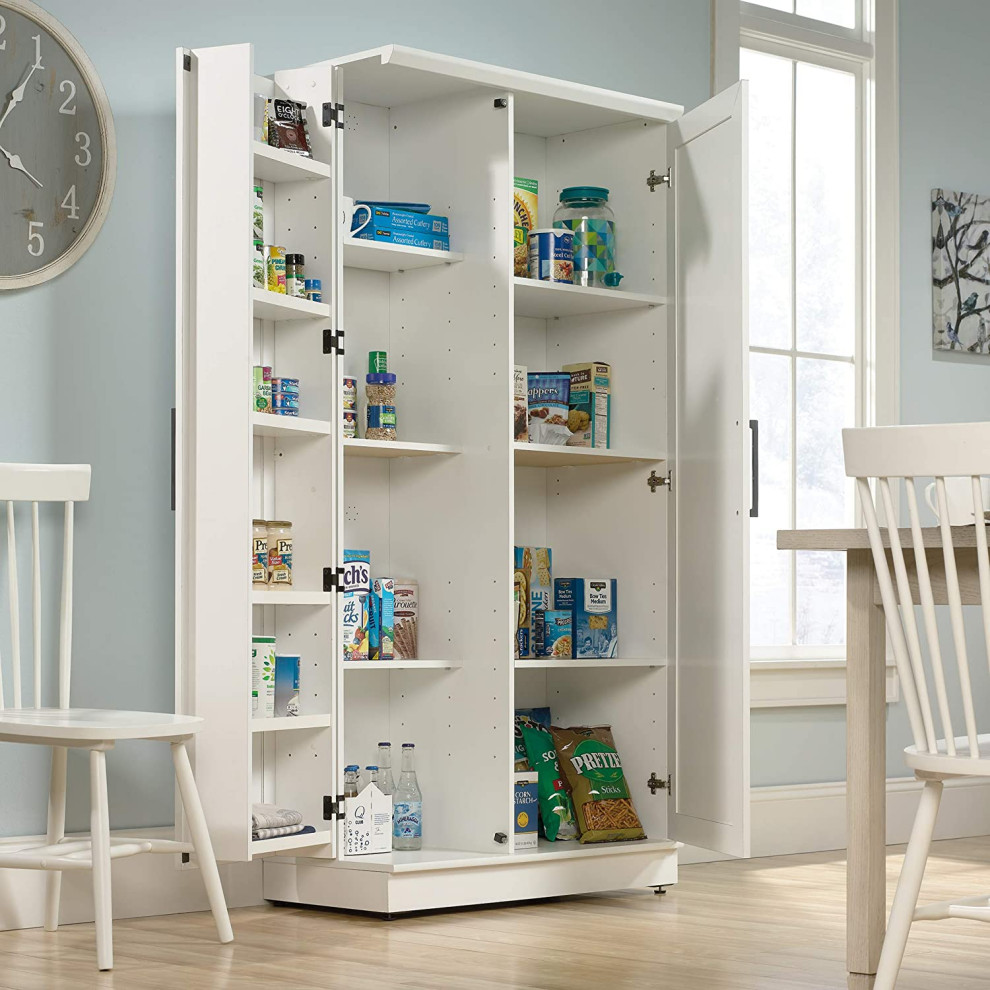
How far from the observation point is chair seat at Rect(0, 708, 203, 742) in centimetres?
260

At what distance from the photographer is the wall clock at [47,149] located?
3160 mm

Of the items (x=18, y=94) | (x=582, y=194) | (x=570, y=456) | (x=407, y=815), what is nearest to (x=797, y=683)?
(x=570, y=456)

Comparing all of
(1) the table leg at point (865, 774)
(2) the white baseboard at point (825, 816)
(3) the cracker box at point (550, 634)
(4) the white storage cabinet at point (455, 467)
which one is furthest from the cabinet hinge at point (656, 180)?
(2) the white baseboard at point (825, 816)

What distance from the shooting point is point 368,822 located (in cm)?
328

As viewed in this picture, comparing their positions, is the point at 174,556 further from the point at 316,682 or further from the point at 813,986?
the point at 813,986

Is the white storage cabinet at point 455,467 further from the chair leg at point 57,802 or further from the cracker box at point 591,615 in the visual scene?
the chair leg at point 57,802

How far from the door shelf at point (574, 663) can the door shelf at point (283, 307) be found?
0.92m

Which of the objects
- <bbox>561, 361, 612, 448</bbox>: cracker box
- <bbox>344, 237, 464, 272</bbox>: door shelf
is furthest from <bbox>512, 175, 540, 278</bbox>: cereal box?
<bbox>561, 361, 612, 448</bbox>: cracker box

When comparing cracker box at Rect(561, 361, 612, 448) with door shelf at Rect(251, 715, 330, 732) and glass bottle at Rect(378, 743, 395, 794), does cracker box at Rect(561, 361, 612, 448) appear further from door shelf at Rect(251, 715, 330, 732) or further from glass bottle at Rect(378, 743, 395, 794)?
door shelf at Rect(251, 715, 330, 732)

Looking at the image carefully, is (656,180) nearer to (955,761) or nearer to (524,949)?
(524,949)

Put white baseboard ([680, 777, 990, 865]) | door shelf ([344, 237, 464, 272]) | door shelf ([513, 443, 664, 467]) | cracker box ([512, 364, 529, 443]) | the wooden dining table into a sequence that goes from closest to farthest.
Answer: the wooden dining table < door shelf ([344, 237, 464, 272]) < door shelf ([513, 443, 664, 467]) < cracker box ([512, 364, 529, 443]) < white baseboard ([680, 777, 990, 865])

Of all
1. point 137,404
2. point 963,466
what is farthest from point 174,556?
Answer: point 963,466

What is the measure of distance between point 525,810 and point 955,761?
151 centimetres

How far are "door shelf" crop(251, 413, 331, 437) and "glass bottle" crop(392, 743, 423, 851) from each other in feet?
2.72
